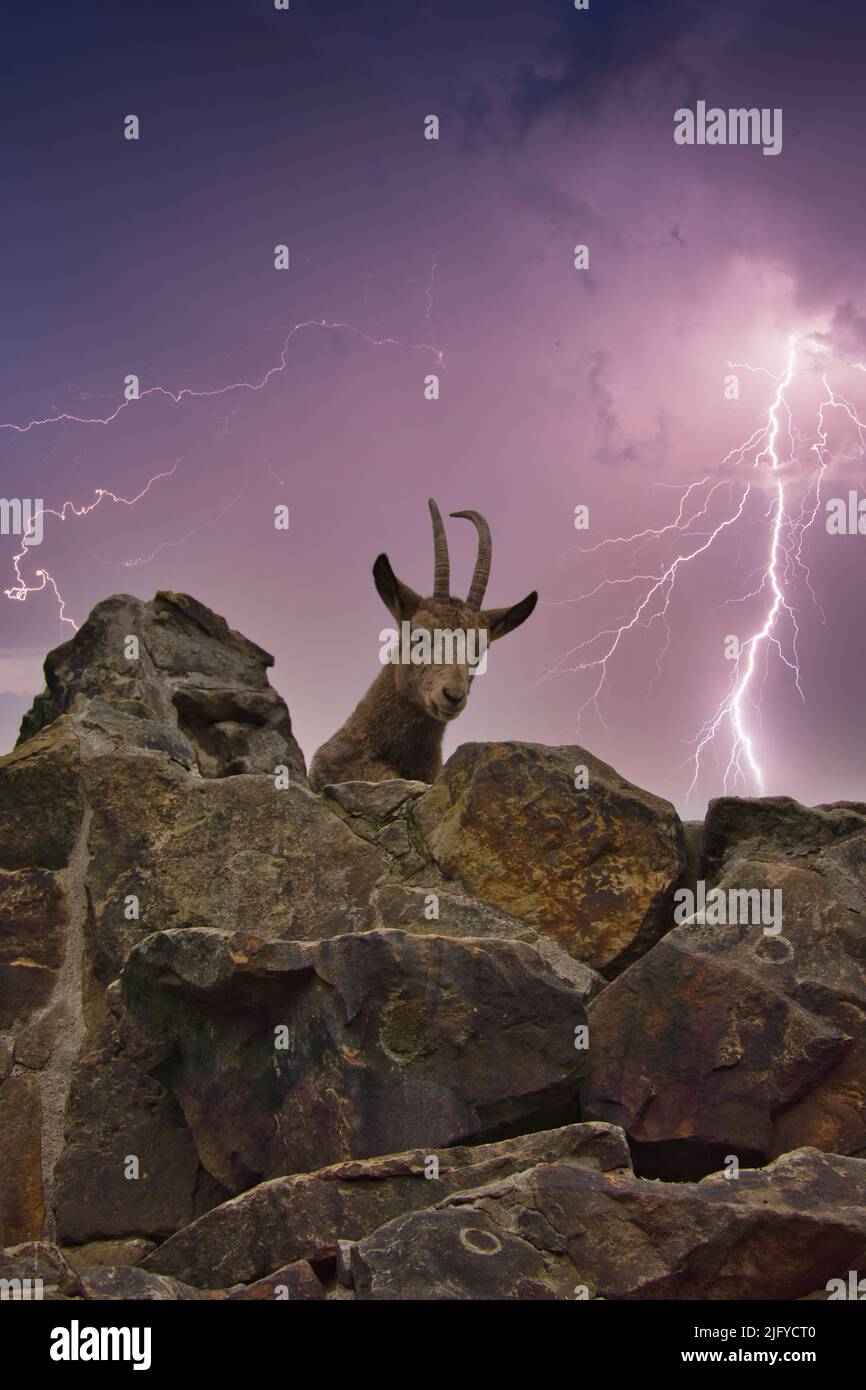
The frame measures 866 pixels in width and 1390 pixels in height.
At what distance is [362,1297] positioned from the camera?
3.18m

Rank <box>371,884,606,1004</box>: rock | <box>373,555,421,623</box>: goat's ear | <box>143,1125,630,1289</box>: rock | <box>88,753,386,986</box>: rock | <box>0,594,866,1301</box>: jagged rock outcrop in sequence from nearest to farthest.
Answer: <box>0,594,866,1301</box>: jagged rock outcrop < <box>143,1125,630,1289</box>: rock < <box>371,884,606,1004</box>: rock < <box>88,753,386,986</box>: rock < <box>373,555,421,623</box>: goat's ear

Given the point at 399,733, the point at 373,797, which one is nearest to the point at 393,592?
the point at 399,733

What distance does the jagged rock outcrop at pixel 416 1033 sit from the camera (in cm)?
346

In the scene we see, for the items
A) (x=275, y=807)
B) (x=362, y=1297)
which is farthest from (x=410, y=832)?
(x=362, y=1297)

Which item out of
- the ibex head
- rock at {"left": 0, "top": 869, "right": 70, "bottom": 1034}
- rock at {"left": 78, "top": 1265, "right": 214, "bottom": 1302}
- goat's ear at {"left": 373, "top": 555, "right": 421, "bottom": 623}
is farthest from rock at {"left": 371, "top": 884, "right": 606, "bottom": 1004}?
goat's ear at {"left": 373, "top": 555, "right": 421, "bottom": 623}

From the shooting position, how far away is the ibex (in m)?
10.7

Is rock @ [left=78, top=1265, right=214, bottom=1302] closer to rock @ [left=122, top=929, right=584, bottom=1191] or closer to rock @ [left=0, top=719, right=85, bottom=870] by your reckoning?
rock @ [left=122, top=929, right=584, bottom=1191]

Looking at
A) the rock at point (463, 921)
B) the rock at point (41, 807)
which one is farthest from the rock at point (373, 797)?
the rock at point (41, 807)

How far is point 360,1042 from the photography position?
4.14 m

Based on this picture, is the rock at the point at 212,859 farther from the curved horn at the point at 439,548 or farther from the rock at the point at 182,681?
the curved horn at the point at 439,548

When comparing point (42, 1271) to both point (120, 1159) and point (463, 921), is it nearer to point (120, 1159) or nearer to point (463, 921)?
point (120, 1159)

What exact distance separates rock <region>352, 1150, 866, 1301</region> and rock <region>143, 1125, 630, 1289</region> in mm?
193

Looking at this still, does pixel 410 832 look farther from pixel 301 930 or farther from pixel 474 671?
pixel 474 671

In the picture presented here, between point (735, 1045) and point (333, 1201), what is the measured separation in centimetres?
172
